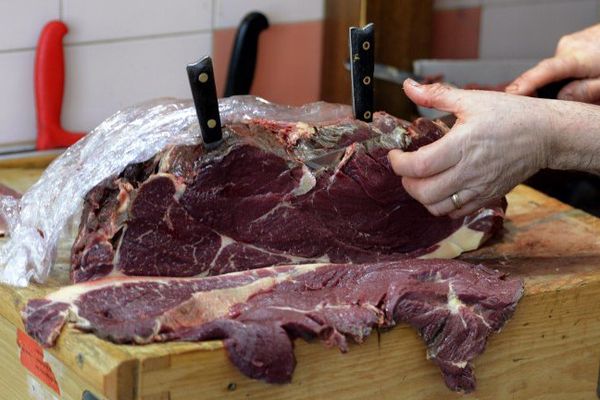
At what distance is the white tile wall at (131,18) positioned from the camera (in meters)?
2.81

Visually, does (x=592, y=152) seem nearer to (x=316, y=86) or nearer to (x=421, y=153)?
(x=421, y=153)

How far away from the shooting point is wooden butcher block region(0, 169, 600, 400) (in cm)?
168

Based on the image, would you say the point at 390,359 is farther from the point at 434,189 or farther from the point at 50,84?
the point at 50,84

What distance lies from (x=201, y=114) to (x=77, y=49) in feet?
3.34

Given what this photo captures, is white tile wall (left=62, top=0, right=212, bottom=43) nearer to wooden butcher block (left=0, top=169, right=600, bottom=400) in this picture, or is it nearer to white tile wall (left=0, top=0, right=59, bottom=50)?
white tile wall (left=0, top=0, right=59, bottom=50)

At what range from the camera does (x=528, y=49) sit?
389 cm

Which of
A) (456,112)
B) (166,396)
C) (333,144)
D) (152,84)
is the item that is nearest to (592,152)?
(456,112)

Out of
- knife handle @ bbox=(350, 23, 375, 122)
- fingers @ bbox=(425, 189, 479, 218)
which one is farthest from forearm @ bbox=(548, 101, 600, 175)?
knife handle @ bbox=(350, 23, 375, 122)

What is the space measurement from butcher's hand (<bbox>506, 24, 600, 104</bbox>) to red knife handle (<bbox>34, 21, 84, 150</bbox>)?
3.59 feet

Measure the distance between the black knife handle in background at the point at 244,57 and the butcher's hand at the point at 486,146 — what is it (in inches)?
40.2

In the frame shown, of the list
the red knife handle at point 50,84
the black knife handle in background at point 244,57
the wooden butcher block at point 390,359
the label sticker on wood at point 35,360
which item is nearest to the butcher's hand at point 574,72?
the wooden butcher block at point 390,359

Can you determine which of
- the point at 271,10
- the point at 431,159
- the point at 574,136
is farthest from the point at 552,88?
the point at 271,10

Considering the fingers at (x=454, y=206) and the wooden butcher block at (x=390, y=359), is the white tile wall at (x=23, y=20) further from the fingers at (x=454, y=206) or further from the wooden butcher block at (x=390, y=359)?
the fingers at (x=454, y=206)

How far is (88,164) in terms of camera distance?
80.0 inches
